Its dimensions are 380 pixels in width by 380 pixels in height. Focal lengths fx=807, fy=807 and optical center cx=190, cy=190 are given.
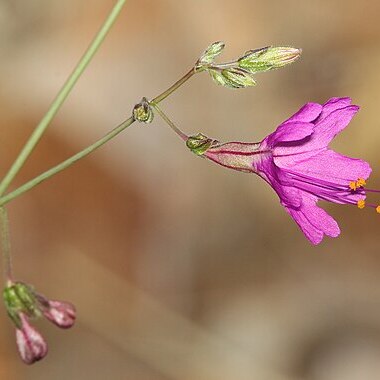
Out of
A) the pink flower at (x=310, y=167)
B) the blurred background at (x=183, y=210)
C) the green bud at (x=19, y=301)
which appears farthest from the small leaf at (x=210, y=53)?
the blurred background at (x=183, y=210)

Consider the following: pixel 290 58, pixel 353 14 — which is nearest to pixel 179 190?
pixel 353 14

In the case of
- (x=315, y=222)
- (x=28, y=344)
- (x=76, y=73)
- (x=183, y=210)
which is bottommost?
(x=28, y=344)

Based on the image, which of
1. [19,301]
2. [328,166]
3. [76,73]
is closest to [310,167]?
[328,166]

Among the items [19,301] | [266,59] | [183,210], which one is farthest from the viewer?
[183,210]

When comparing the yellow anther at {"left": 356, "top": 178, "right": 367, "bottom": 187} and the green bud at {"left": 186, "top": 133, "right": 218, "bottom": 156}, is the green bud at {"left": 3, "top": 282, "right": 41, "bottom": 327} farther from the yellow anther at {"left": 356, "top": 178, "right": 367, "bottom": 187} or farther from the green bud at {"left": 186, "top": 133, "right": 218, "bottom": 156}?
the yellow anther at {"left": 356, "top": 178, "right": 367, "bottom": 187}

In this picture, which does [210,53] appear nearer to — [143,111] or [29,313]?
[143,111]

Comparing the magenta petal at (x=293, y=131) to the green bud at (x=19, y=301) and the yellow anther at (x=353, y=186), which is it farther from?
the green bud at (x=19, y=301)
